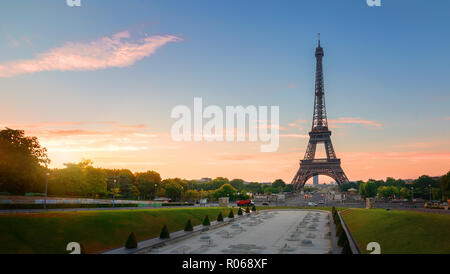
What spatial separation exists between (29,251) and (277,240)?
87.6 feet

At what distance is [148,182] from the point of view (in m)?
122

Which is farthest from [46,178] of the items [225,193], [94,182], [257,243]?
[225,193]

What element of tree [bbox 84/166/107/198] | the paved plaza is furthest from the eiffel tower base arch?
the paved plaza

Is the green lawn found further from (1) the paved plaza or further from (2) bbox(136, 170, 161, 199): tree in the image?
(2) bbox(136, 170, 161, 199): tree

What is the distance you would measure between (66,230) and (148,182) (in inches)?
3610

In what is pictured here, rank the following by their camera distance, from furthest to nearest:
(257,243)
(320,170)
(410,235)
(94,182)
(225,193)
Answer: (320,170) → (225,193) → (94,182) → (257,243) → (410,235)

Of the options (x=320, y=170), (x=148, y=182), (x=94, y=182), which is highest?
(x=320, y=170)

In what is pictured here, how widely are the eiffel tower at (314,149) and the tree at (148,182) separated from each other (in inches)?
2565

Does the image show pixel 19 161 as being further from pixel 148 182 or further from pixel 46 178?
pixel 148 182

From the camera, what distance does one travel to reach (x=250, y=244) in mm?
36062

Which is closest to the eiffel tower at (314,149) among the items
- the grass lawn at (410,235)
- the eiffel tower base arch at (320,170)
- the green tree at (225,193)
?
the eiffel tower base arch at (320,170)

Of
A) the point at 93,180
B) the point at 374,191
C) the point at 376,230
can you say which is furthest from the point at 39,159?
the point at 374,191

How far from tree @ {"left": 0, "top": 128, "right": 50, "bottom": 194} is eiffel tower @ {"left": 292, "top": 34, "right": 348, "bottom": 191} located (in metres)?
110
